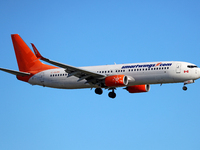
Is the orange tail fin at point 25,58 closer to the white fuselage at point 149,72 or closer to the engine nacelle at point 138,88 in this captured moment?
the white fuselage at point 149,72

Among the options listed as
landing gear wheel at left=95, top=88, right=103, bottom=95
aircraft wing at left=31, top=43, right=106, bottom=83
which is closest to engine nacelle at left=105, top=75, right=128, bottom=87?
aircraft wing at left=31, top=43, right=106, bottom=83

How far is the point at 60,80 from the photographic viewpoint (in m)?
64.1

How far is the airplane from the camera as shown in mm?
57812

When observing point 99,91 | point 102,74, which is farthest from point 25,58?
point 102,74

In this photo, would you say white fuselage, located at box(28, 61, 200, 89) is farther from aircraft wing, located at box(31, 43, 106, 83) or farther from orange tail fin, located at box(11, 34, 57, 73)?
orange tail fin, located at box(11, 34, 57, 73)

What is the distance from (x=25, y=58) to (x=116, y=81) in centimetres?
1755

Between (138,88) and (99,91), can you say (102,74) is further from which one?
(138,88)

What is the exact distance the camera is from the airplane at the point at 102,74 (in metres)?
57.8

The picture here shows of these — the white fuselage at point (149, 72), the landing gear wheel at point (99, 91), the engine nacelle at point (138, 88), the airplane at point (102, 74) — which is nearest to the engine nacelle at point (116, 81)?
the airplane at point (102, 74)

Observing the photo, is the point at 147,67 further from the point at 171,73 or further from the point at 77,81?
the point at 77,81

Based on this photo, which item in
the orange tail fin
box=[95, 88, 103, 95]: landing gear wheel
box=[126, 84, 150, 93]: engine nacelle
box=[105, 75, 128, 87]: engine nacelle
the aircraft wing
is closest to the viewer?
the aircraft wing

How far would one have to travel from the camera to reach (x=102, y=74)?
198ft

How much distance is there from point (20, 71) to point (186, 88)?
26.0 m

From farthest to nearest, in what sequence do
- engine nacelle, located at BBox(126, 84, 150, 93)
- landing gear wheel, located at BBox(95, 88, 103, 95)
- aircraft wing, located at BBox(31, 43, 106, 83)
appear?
engine nacelle, located at BBox(126, 84, 150, 93)
landing gear wheel, located at BBox(95, 88, 103, 95)
aircraft wing, located at BBox(31, 43, 106, 83)
